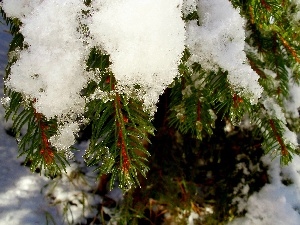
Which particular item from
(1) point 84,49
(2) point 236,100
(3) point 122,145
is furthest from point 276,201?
(1) point 84,49

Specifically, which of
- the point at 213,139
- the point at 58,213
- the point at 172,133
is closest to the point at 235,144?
the point at 213,139

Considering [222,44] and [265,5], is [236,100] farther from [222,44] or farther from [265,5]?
[265,5]

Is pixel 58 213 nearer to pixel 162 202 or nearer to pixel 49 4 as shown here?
pixel 162 202

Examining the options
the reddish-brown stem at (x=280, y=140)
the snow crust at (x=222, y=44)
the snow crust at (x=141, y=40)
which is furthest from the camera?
the reddish-brown stem at (x=280, y=140)

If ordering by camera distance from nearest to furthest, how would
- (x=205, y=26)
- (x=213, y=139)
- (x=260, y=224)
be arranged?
(x=205, y=26), (x=260, y=224), (x=213, y=139)

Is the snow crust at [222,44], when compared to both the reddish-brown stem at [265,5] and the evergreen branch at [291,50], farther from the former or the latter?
the evergreen branch at [291,50]

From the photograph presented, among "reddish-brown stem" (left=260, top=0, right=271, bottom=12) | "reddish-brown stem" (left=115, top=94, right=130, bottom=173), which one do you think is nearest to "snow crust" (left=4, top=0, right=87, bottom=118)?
"reddish-brown stem" (left=115, top=94, right=130, bottom=173)

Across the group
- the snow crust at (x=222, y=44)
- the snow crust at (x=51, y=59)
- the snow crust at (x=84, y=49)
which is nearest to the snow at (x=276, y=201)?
the snow crust at (x=222, y=44)

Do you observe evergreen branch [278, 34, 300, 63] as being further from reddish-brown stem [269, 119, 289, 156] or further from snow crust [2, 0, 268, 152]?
snow crust [2, 0, 268, 152]
